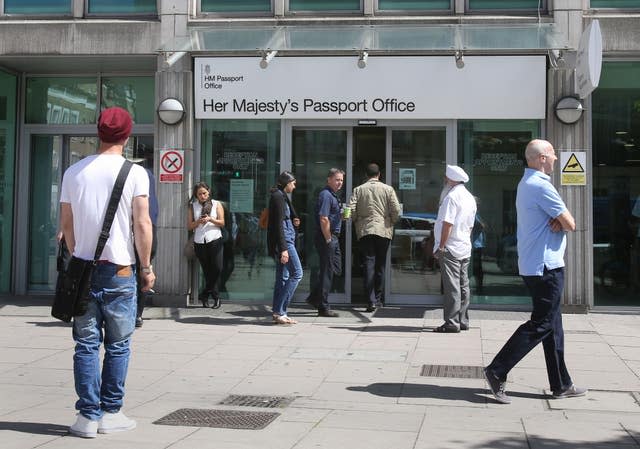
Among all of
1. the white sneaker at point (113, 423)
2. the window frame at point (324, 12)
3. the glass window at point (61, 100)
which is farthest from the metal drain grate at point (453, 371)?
the glass window at point (61, 100)

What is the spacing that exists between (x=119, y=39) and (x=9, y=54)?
1685 mm

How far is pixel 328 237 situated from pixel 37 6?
19.0 ft

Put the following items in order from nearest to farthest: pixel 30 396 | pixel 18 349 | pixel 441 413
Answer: pixel 441 413 < pixel 30 396 < pixel 18 349

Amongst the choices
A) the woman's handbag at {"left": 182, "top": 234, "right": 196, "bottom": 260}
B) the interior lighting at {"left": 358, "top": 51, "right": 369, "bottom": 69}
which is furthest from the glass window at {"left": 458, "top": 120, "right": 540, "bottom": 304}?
the woman's handbag at {"left": 182, "top": 234, "right": 196, "bottom": 260}

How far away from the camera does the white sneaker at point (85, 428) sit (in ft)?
15.5

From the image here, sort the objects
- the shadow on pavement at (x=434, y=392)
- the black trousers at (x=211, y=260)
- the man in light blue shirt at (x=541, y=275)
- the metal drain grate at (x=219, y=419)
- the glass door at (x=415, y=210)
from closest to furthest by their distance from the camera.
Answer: the metal drain grate at (x=219, y=419) → the man in light blue shirt at (x=541, y=275) → the shadow on pavement at (x=434, y=392) → the black trousers at (x=211, y=260) → the glass door at (x=415, y=210)

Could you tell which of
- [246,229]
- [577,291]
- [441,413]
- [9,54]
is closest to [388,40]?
[246,229]

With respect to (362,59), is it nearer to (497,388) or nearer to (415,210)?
(415,210)

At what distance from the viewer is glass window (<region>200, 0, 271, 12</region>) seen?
11135 millimetres

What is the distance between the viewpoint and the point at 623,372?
272 inches

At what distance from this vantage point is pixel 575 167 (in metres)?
10.3

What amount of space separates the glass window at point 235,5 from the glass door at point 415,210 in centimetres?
264

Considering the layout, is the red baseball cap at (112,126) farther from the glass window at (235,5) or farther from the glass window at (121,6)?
the glass window at (121,6)

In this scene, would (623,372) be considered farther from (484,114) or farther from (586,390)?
(484,114)
